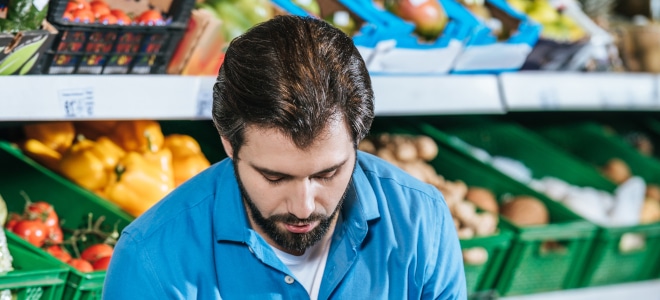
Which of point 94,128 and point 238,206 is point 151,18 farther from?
point 238,206

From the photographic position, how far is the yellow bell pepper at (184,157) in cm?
250

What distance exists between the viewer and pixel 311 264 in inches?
66.0

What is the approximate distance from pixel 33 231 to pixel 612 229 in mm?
1770

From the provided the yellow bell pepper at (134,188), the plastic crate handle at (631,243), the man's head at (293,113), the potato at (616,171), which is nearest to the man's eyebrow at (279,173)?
the man's head at (293,113)

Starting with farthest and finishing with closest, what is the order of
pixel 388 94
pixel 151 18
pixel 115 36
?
1. pixel 388 94
2. pixel 151 18
3. pixel 115 36

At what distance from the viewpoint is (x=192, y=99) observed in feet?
7.04

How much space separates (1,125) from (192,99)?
0.61 meters

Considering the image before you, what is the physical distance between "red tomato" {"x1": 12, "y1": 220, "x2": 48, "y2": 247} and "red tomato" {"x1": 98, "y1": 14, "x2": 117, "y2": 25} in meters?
0.48

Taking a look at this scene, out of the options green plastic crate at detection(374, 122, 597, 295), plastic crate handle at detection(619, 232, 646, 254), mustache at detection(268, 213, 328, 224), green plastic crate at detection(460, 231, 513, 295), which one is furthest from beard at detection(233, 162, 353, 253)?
plastic crate handle at detection(619, 232, 646, 254)

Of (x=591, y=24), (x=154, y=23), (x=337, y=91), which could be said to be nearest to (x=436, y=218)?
(x=337, y=91)

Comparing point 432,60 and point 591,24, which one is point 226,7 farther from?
point 591,24

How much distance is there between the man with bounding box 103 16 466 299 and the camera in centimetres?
137

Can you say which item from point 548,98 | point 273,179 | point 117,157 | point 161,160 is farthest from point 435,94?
point 273,179

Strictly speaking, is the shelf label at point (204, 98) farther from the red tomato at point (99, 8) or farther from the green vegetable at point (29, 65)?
the green vegetable at point (29, 65)
